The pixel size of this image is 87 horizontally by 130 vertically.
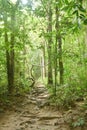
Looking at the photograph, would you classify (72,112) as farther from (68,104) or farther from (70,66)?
(70,66)

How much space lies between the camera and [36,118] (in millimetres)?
8195

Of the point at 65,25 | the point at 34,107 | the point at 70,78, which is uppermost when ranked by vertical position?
the point at 65,25

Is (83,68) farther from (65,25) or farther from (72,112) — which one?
(72,112)

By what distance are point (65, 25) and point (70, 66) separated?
245 centimetres

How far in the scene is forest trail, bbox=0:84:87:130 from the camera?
7.07 meters

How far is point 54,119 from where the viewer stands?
25.3 ft

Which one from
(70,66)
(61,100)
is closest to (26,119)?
(61,100)

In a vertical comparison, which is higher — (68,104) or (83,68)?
(83,68)

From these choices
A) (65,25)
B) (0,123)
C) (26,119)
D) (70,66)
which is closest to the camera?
(0,123)

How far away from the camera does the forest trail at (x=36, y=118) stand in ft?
23.2

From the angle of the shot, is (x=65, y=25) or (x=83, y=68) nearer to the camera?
(x=65, y=25)

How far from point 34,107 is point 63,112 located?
2.14m

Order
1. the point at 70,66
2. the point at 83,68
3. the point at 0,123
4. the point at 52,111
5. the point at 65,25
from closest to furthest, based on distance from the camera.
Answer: the point at 0,123 < the point at 52,111 < the point at 65,25 < the point at 83,68 < the point at 70,66

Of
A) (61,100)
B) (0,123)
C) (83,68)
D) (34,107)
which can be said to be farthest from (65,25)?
(0,123)
